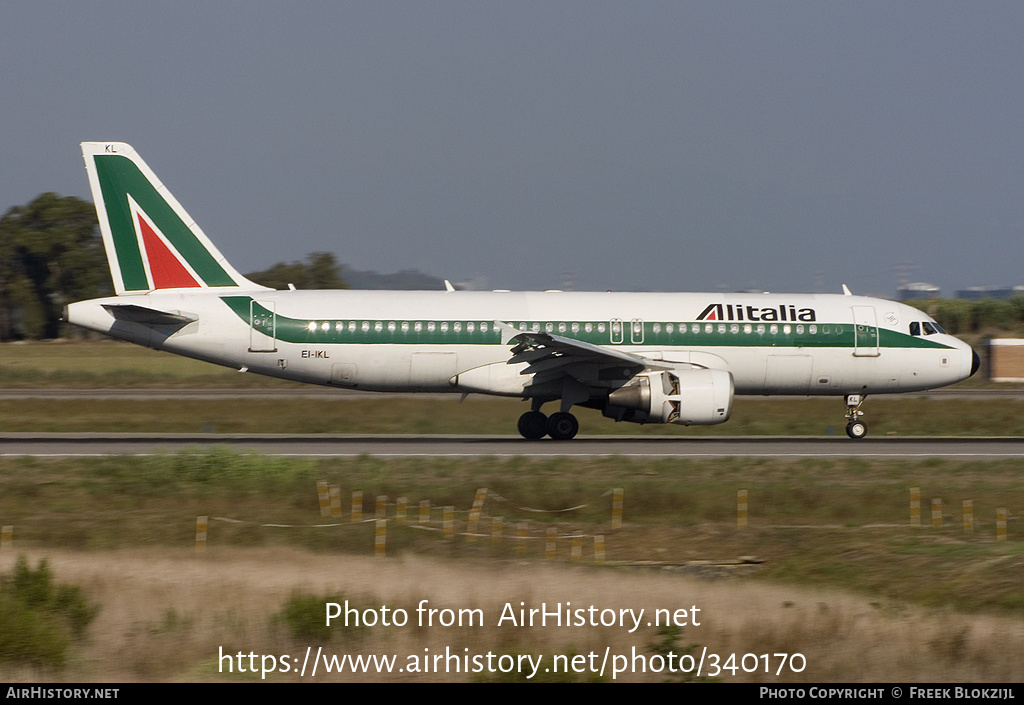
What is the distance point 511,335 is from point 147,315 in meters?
8.81

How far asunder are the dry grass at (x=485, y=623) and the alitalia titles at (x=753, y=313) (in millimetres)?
15428

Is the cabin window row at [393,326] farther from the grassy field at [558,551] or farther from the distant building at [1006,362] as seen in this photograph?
the distant building at [1006,362]

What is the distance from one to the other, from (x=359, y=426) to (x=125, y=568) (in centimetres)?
1890

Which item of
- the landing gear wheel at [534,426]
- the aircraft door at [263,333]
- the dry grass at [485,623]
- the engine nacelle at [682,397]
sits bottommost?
the dry grass at [485,623]

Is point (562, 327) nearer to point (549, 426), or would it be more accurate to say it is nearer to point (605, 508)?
point (549, 426)

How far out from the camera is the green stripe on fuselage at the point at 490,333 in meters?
27.3

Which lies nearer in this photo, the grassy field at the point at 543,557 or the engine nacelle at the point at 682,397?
the grassy field at the point at 543,557

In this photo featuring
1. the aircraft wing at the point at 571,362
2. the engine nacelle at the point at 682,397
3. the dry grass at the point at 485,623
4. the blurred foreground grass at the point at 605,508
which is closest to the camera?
the dry grass at the point at 485,623

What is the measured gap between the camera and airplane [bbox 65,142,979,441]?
2689cm

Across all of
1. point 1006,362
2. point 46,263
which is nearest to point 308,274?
point 46,263

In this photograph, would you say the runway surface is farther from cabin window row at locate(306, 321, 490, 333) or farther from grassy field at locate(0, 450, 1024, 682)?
cabin window row at locate(306, 321, 490, 333)

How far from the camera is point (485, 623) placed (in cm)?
1127

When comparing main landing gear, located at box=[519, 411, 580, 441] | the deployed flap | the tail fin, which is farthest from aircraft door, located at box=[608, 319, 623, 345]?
the deployed flap

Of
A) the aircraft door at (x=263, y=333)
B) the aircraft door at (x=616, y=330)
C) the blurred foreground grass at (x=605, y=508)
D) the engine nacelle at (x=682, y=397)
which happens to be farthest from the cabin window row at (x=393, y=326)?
the blurred foreground grass at (x=605, y=508)
